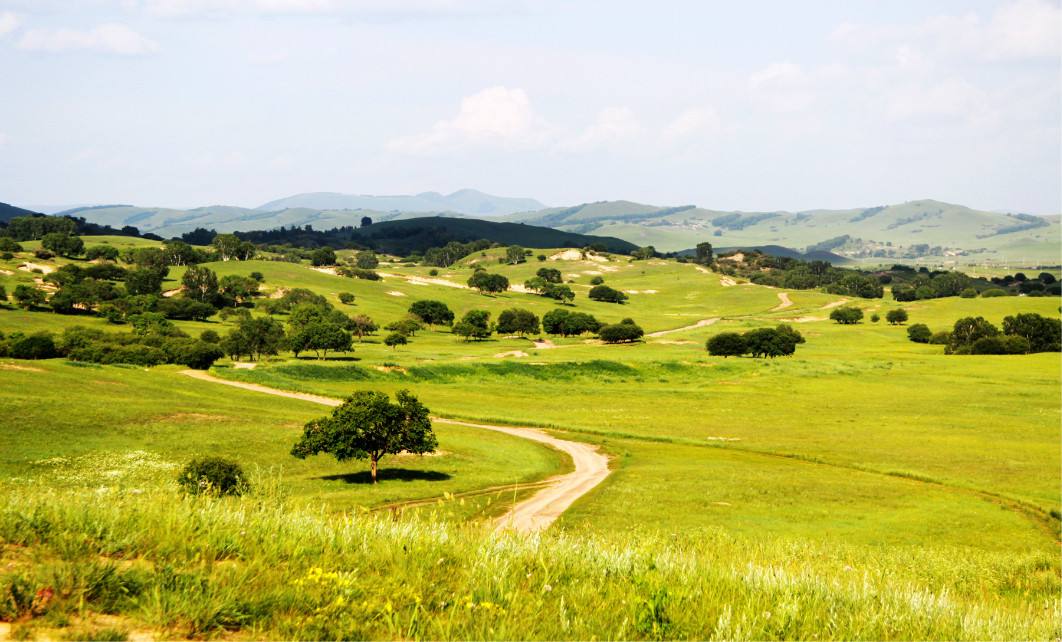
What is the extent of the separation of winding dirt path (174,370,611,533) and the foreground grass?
41.6ft

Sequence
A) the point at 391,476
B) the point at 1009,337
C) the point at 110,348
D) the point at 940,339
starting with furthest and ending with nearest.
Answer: the point at 940,339
the point at 1009,337
the point at 110,348
the point at 391,476

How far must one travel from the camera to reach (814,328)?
632ft

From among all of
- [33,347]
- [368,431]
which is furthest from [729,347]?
[33,347]

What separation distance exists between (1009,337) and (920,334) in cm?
2736

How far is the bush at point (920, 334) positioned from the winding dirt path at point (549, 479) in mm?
133822

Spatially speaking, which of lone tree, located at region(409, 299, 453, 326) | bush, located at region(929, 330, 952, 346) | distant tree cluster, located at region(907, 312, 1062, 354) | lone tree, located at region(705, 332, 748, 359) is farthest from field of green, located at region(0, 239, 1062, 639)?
lone tree, located at region(409, 299, 453, 326)

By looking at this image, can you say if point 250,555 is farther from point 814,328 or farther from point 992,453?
point 814,328

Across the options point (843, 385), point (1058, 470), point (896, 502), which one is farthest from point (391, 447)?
point (843, 385)

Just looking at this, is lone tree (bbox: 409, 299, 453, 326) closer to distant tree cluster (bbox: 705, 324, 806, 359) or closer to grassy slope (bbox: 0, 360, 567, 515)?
distant tree cluster (bbox: 705, 324, 806, 359)

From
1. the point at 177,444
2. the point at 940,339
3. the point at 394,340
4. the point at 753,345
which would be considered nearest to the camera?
the point at 177,444

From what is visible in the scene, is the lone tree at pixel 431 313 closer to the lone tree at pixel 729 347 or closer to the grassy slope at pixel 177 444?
the lone tree at pixel 729 347

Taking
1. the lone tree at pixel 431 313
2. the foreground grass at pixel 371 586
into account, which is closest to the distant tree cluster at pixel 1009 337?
the lone tree at pixel 431 313

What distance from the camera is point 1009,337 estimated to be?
485 ft

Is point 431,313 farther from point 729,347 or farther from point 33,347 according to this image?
point 33,347
